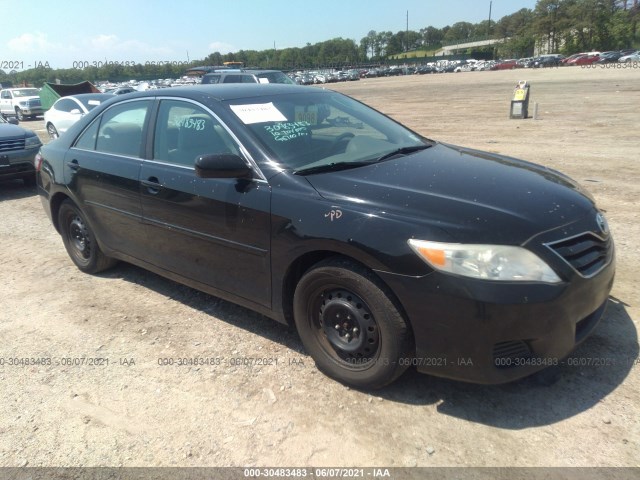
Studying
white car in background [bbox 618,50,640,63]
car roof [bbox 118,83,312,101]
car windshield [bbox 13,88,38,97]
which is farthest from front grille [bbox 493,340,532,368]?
white car in background [bbox 618,50,640,63]

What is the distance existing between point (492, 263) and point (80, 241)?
405 cm

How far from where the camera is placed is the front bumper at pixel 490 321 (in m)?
2.39

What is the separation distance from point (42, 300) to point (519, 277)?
3958 mm

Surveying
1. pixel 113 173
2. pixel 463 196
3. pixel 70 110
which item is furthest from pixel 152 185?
pixel 70 110

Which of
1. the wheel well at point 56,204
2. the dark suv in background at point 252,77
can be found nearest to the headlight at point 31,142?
the wheel well at point 56,204

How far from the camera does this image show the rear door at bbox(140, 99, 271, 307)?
125 inches

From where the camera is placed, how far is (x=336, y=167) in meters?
3.21

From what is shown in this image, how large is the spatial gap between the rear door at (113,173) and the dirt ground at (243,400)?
0.60 m

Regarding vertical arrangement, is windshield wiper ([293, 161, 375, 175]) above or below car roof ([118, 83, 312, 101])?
below

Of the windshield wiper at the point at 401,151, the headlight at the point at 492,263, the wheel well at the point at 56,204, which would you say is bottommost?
the wheel well at the point at 56,204

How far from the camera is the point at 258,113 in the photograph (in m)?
3.53

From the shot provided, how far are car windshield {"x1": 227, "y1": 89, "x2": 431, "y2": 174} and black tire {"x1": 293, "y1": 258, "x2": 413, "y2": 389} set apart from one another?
2.44ft

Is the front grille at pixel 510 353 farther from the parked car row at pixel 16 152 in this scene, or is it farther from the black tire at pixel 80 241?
the parked car row at pixel 16 152

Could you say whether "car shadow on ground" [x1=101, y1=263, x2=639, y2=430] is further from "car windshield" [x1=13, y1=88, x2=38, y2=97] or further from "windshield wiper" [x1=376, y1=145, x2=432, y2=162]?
"car windshield" [x1=13, y1=88, x2=38, y2=97]
